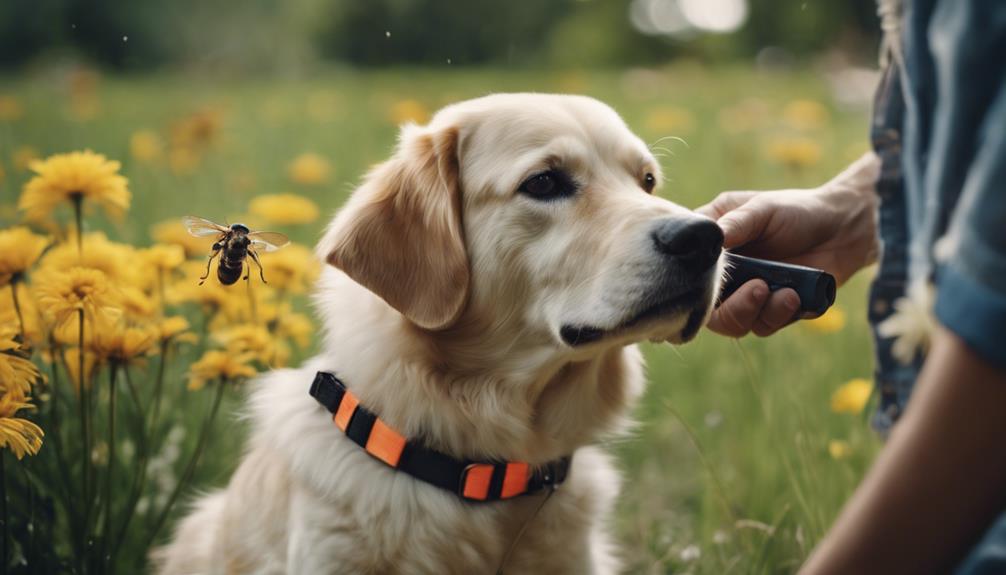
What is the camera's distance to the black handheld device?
1.80 metres

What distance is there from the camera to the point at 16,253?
1979 millimetres

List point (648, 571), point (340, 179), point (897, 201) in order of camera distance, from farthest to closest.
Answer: point (340, 179), point (648, 571), point (897, 201)

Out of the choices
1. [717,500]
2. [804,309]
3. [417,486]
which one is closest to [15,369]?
[417,486]

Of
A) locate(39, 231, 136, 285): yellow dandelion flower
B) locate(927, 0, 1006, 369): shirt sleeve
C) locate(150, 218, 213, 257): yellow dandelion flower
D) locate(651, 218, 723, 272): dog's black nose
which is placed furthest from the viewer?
locate(150, 218, 213, 257): yellow dandelion flower

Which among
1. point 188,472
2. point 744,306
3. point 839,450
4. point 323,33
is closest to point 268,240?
point 188,472

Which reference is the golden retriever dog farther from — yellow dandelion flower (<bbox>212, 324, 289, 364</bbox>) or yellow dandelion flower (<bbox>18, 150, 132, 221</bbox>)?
yellow dandelion flower (<bbox>18, 150, 132, 221</bbox>)

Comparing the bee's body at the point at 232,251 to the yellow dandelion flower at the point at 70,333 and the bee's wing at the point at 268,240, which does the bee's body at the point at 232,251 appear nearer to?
the bee's wing at the point at 268,240

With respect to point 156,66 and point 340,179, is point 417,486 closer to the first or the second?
point 340,179

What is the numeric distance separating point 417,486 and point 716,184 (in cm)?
331

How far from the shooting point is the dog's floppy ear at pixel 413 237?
1.90 m

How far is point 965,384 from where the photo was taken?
34.6 inches

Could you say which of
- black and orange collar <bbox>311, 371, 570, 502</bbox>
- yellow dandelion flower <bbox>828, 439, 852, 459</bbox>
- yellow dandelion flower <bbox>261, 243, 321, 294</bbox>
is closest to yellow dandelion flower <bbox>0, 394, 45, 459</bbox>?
black and orange collar <bbox>311, 371, 570, 502</bbox>

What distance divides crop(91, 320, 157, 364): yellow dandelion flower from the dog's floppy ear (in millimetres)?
497

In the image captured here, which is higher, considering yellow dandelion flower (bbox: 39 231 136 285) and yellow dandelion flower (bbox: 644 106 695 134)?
yellow dandelion flower (bbox: 39 231 136 285)
